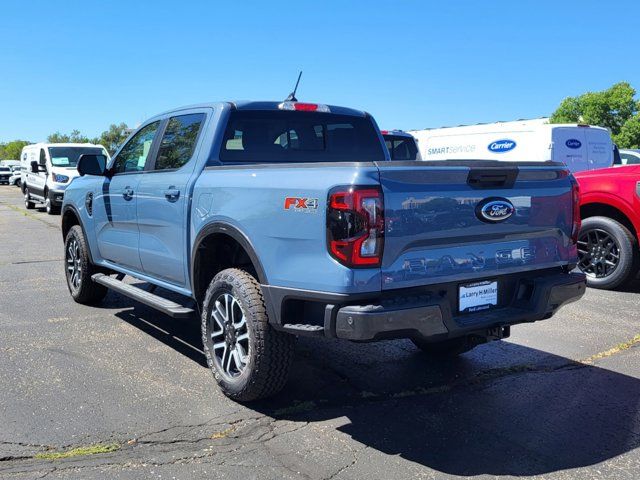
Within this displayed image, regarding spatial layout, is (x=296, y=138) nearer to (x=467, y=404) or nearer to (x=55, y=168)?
(x=467, y=404)

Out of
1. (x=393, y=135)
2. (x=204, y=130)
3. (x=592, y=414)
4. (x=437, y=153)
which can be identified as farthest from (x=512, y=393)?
(x=437, y=153)

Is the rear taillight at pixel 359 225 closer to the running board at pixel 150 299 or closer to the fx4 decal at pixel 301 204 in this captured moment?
the fx4 decal at pixel 301 204

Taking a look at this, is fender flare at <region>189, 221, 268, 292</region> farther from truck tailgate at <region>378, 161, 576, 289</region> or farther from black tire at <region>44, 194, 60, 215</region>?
black tire at <region>44, 194, 60, 215</region>

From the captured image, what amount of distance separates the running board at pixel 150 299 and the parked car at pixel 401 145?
8.04m

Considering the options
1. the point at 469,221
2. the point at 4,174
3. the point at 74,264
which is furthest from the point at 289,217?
the point at 4,174

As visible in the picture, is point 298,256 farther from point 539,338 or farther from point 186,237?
point 539,338

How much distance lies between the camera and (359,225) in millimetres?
3043

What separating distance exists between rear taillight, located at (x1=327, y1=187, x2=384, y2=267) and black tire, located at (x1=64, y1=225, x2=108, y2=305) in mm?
3974

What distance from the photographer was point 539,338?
18.0 ft

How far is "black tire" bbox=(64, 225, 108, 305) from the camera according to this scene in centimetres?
625

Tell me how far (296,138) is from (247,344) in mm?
1757

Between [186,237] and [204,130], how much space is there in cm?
81

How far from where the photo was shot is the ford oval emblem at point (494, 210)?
3.42 m

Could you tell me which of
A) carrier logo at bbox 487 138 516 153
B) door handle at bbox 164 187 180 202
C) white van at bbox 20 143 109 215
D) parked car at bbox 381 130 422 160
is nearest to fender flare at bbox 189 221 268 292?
door handle at bbox 164 187 180 202
